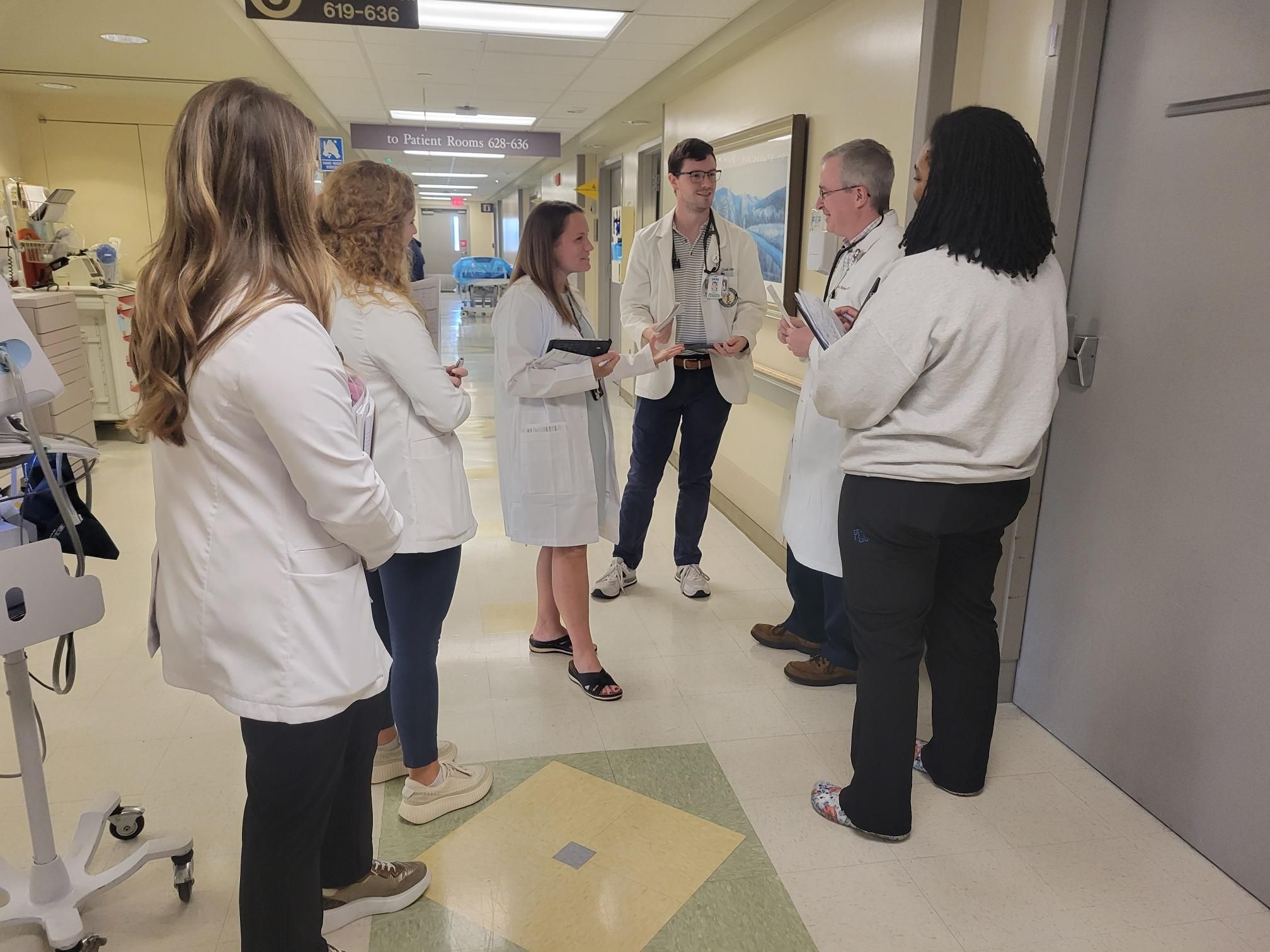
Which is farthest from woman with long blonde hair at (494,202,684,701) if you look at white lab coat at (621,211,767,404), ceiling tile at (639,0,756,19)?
ceiling tile at (639,0,756,19)

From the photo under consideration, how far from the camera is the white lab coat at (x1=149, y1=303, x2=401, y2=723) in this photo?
113 cm

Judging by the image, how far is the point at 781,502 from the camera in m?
2.74

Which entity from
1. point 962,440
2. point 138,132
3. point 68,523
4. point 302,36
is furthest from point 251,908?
point 138,132

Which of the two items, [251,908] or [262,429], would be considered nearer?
[262,429]

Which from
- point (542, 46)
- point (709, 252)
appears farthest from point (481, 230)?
point (709, 252)

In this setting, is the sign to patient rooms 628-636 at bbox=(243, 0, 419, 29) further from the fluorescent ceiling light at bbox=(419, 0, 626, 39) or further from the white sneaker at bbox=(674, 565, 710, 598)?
the white sneaker at bbox=(674, 565, 710, 598)

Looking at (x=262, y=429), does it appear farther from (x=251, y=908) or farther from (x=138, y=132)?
(x=138, y=132)

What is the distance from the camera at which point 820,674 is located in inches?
113

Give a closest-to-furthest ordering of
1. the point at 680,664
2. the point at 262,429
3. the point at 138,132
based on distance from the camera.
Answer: the point at 262,429
the point at 680,664
the point at 138,132

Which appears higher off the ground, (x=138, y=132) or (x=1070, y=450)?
(x=138, y=132)

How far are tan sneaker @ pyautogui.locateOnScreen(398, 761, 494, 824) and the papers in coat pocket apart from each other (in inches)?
55.5

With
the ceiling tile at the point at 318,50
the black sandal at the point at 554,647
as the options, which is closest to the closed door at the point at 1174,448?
the black sandal at the point at 554,647

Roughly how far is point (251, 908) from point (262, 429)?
0.78m

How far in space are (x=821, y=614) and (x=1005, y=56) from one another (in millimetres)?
1913
